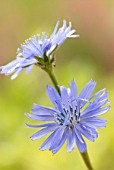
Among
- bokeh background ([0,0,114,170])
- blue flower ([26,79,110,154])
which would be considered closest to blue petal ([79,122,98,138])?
blue flower ([26,79,110,154])

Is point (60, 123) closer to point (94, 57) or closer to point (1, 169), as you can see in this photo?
point (1, 169)

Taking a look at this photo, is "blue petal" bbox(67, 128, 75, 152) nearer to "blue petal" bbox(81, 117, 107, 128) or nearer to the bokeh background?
"blue petal" bbox(81, 117, 107, 128)

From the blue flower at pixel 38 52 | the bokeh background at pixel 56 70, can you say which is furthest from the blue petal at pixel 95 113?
the bokeh background at pixel 56 70

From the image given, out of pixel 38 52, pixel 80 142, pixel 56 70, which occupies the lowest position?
pixel 80 142

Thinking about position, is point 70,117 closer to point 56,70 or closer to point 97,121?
point 97,121

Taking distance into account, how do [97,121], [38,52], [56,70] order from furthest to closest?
[56,70]
[38,52]
[97,121]

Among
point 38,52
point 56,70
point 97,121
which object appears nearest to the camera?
point 97,121

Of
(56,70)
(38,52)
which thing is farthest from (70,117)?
(56,70)
